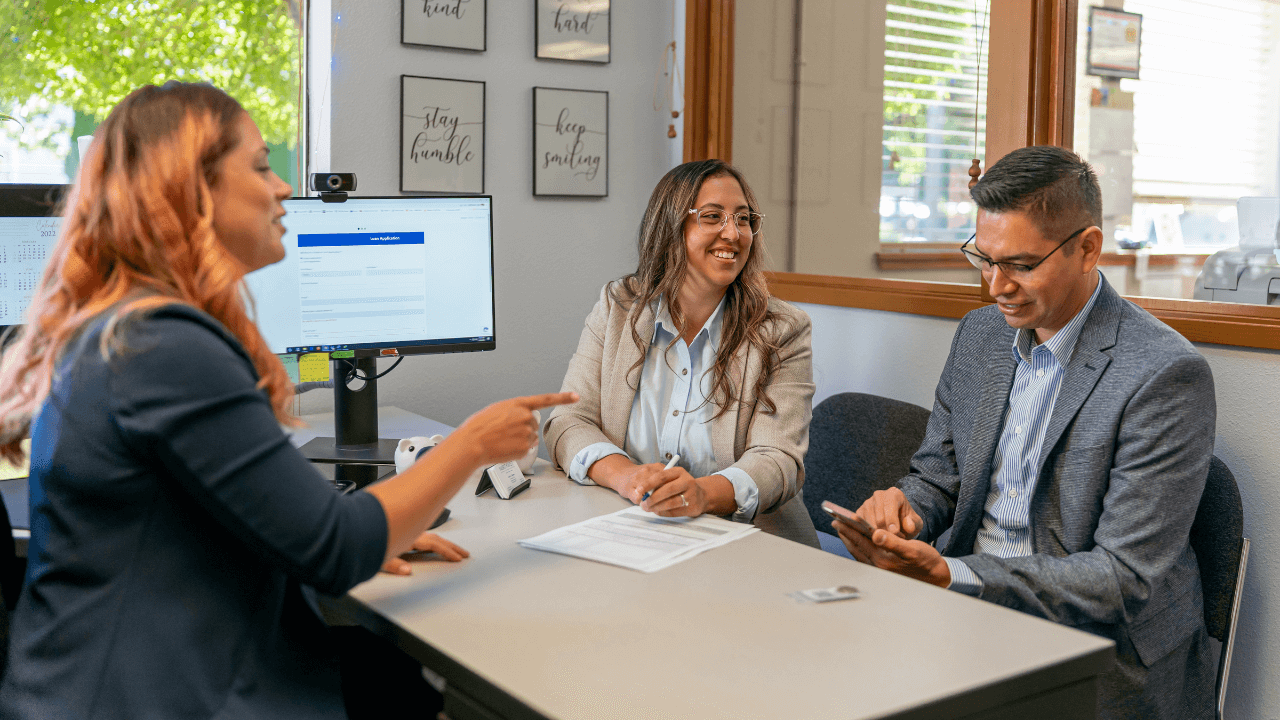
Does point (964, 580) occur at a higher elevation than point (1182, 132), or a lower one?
lower

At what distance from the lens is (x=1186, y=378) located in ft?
4.96

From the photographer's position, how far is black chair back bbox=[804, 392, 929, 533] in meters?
2.18

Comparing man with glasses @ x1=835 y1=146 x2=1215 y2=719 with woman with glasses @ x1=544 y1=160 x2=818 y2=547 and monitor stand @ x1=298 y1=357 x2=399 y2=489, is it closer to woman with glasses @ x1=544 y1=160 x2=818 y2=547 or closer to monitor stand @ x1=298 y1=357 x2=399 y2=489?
woman with glasses @ x1=544 y1=160 x2=818 y2=547

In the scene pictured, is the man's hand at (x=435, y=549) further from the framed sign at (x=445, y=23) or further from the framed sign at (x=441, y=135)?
the framed sign at (x=445, y=23)

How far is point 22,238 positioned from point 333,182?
63cm

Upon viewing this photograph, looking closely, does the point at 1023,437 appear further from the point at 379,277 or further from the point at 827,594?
the point at 379,277

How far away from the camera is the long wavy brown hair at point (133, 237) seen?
1.02 metres

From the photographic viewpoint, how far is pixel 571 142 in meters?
3.02

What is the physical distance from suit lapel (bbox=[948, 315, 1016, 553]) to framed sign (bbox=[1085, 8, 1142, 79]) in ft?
2.46

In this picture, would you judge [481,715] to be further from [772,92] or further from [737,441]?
[772,92]

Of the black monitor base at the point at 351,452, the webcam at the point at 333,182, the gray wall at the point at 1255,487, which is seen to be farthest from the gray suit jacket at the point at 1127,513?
the webcam at the point at 333,182

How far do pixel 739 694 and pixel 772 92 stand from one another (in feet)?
7.94

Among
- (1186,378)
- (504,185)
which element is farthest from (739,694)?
(504,185)

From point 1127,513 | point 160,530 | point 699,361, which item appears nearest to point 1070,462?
point 1127,513
